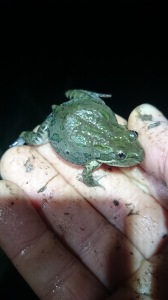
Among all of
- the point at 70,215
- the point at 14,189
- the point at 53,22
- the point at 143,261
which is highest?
the point at 53,22

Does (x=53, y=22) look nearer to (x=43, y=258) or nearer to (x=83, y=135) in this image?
(x=83, y=135)

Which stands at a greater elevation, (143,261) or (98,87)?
(98,87)

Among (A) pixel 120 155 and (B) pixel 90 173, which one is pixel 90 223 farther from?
(A) pixel 120 155

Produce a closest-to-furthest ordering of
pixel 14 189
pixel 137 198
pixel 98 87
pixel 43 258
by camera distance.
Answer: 1. pixel 43 258
2. pixel 14 189
3. pixel 137 198
4. pixel 98 87

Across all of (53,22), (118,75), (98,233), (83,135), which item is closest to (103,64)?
(118,75)

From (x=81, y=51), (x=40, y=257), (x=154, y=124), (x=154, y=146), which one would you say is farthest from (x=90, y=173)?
(x=81, y=51)

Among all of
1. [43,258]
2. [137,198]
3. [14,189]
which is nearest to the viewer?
[43,258]
